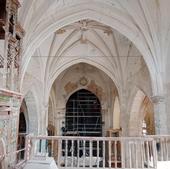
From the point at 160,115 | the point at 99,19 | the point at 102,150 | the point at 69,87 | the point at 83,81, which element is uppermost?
the point at 99,19

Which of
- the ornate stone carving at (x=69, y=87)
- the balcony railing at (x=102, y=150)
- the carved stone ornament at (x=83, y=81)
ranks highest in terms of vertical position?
the carved stone ornament at (x=83, y=81)

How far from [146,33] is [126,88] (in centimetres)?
461

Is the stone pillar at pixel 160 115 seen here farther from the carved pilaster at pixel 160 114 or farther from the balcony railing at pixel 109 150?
the balcony railing at pixel 109 150

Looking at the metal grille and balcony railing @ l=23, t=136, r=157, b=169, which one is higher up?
the metal grille

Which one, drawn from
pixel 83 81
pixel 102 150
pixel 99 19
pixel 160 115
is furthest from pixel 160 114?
pixel 83 81

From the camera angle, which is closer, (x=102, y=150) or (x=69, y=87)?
(x=102, y=150)

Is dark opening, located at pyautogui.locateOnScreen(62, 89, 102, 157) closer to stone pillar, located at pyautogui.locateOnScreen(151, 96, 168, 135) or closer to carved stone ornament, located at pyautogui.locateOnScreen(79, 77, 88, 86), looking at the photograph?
carved stone ornament, located at pyautogui.locateOnScreen(79, 77, 88, 86)

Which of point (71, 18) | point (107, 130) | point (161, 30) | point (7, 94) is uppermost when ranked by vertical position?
point (71, 18)

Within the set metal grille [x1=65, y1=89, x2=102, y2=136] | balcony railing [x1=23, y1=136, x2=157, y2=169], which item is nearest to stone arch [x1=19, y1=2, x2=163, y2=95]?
balcony railing [x1=23, y1=136, x2=157, y2=169]

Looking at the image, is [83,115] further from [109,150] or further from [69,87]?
[109,150]

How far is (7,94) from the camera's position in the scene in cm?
285

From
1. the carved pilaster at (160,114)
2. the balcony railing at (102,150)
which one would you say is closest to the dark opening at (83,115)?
the balcony railing at (102,150)

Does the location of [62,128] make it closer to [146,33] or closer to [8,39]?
[146,33]

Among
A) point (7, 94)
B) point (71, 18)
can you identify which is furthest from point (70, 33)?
point (7, 94)
